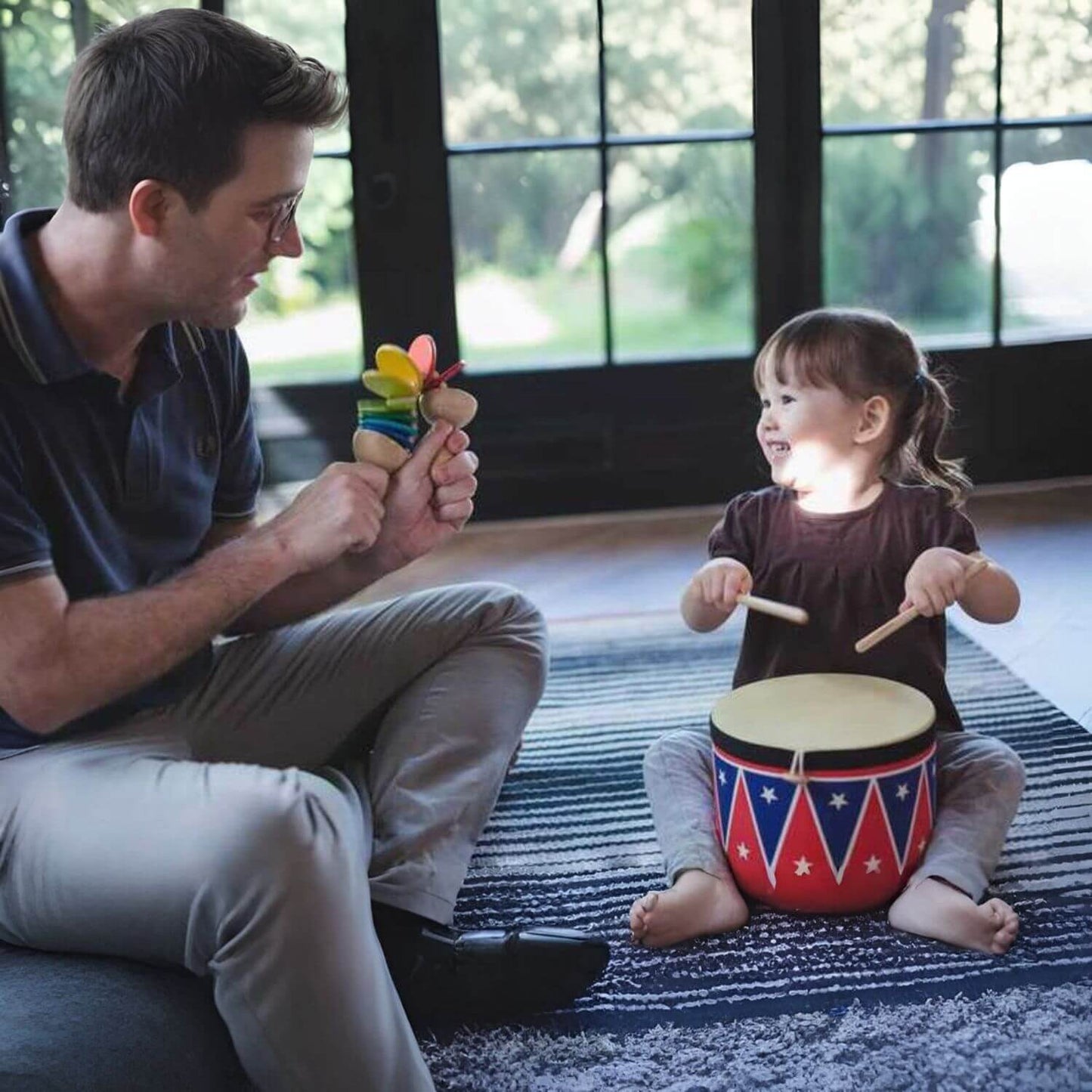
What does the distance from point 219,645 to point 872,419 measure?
2.54 ft

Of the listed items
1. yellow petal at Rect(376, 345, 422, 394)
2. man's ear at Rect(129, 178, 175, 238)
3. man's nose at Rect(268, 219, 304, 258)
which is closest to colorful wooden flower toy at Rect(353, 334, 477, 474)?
yellow petal at Rect(376, 345, 422, 394)

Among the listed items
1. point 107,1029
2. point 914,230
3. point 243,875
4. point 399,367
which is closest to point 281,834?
point 243,875

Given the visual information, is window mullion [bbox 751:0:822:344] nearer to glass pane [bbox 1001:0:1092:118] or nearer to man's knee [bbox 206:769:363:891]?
glass pane [bbox 1001:0:1092:118]

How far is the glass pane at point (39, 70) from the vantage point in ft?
10.1

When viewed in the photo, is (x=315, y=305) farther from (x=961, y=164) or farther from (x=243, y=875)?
(x=243, y=875)

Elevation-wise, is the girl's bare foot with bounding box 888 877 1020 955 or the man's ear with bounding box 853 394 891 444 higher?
the man's ear with bounding box 853 394 891 444

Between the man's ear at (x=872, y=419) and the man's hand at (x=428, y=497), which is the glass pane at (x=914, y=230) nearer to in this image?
the man's ear at (x=872, y=419)

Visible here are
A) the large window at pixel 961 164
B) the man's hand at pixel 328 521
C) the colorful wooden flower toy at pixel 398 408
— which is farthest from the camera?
the large window at pixel 961 164

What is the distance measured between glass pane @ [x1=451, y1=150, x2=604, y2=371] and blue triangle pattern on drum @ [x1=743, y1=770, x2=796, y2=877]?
192 cm

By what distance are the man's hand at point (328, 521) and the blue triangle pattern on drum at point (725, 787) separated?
0.45 meters

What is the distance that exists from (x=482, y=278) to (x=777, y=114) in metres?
0.72

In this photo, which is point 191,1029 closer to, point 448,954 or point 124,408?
point 448,954

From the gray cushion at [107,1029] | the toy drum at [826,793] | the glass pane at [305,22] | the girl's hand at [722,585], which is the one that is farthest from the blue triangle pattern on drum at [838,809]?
the glass pane at [305,22]

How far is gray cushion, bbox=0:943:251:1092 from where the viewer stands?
1079 mm
